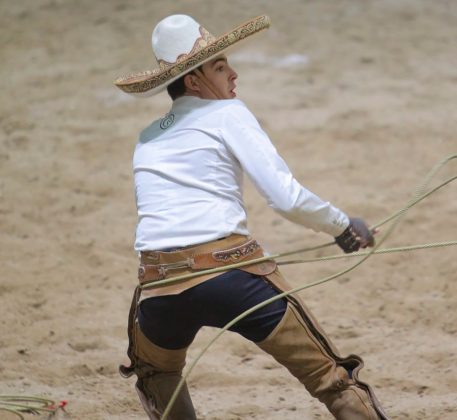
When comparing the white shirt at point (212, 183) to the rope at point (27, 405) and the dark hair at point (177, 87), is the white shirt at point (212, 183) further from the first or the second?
the rope at point (27, 405)

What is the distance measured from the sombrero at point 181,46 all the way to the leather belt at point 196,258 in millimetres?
543

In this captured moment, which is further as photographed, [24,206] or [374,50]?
[374,50]

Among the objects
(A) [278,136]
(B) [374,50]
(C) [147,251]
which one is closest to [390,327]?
(C) [147,251]

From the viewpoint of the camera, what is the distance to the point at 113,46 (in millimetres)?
7324

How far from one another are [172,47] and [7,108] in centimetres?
372

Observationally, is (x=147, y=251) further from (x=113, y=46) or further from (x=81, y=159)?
(x=113, y=46)

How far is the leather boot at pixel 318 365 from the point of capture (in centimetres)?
293

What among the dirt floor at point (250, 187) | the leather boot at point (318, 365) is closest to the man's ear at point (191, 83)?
the leather boot at point (318, 365)

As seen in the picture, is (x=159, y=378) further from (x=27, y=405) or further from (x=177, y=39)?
(x=177, y=39)

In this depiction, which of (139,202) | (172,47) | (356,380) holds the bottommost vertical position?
(356,380)

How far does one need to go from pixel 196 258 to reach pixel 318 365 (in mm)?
489

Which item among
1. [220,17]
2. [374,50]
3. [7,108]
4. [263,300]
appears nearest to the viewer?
[263,300]

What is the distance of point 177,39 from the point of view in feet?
10.1

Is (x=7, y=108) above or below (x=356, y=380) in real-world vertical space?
below
